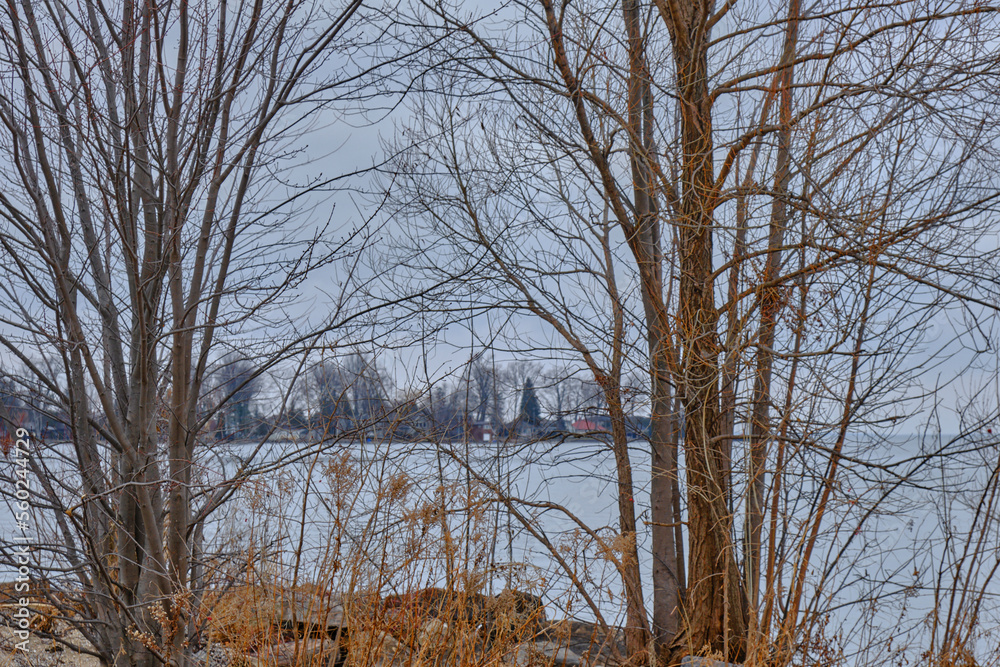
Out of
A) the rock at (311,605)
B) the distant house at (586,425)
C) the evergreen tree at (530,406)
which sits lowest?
the rock at (311,605)

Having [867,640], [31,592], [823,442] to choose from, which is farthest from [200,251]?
[867,640]

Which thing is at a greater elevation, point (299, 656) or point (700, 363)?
point (700, 363)

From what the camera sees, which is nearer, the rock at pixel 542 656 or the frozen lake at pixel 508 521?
the rock at pixel 542 656

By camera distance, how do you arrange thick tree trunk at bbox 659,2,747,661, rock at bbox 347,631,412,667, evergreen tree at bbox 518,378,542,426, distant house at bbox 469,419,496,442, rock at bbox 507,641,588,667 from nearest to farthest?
rock at bbox 347,631,412,667 → rock at bbox 507,641,588,667 → thick tree trunk at bbox 659,2,747,661 → distant house at bbox 469,419,496,442 → evergreen tree at bbox 518,378,542,426

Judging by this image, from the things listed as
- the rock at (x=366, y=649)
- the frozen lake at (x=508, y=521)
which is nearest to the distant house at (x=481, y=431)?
the frozen lake at (x=508, y=521)

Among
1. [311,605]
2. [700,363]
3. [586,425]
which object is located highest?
[700,363]

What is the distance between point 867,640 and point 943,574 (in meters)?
0.80

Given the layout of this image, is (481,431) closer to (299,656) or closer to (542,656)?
(542,656)

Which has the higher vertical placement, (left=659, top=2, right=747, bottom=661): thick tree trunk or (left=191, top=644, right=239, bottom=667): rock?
(left=659, top=2, right=747, bottom=661): thick tree trunk

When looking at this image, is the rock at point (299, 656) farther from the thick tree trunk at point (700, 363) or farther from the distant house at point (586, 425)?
the distant house at point (586, 425)

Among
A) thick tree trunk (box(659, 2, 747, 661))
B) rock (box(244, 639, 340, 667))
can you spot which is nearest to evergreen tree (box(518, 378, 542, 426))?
thick tree trunk (box(659, 2, 747, 661))

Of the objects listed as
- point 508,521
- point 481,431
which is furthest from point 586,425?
point 508,521

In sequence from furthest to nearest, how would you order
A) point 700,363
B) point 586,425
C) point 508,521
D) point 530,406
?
point 586,425 < point 530,406 < point 508,521 < point 700,363

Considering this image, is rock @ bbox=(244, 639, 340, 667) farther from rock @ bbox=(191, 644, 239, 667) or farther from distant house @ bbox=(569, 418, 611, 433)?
distant house @ bbox=(569, 418, 611, 433)
